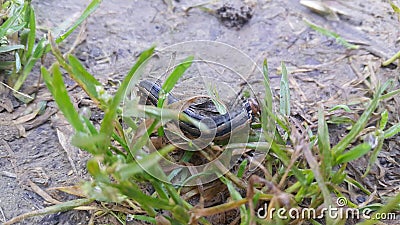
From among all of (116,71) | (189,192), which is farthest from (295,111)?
(116,71)

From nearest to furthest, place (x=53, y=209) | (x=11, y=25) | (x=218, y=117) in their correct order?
(x=53, y=209) < (x=218, y=117) < (x=11, y=25)

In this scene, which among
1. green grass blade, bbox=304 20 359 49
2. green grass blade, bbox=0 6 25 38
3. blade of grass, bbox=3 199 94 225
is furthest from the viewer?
green grass blade, bbox=304 20 359 49

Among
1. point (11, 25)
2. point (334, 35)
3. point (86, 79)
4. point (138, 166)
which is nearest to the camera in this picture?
point (138, 166)

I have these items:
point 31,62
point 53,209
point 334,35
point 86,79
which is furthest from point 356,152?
point 31,62

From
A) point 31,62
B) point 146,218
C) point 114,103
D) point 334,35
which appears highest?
point 114,103

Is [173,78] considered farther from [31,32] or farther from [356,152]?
[31,32]

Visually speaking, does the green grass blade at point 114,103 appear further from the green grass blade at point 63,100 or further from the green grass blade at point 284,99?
the green grass blade at point 284,99

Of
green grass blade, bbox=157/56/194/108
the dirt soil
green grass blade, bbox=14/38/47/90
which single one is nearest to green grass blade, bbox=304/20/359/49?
the dirt soil

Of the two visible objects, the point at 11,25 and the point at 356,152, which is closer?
the point at 356,152

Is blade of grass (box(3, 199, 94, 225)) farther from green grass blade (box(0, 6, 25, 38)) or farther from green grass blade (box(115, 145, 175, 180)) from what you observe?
green grass blade (box(0, 6, 25, 38))

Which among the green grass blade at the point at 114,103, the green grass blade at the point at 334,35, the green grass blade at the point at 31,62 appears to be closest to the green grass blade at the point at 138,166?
the green grass blade at the point at 114,103
